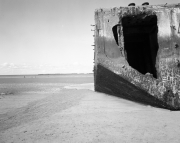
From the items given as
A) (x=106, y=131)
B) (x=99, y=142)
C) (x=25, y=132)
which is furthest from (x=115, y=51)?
(x=25, y=132)

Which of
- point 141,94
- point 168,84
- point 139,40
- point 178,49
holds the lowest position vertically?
point 141,94

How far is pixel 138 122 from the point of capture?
287 cm

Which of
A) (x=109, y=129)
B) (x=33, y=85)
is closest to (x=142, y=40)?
(x=109, y=129)

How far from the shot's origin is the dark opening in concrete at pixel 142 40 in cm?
484

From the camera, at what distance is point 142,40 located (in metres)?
6.71

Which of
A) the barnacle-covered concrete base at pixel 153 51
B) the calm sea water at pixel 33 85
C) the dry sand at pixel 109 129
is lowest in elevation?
the calm sea water at pixel 33 85

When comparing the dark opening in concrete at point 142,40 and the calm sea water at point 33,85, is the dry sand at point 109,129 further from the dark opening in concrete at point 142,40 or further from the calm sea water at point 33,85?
the calm sea water at point 33,85

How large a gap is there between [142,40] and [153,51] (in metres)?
1.61

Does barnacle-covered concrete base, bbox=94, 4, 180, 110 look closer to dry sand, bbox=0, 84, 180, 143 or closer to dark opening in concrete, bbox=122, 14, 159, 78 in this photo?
dark opening in concrete, bbox=122, 14, 159, 78

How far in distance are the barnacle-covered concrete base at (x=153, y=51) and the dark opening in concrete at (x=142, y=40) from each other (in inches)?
0.8

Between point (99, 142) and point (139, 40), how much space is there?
18.9 feet

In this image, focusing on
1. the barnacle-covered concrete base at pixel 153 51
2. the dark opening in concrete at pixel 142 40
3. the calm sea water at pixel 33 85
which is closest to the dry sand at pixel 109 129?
the barnacle-covered concrete base at pixel 153 51

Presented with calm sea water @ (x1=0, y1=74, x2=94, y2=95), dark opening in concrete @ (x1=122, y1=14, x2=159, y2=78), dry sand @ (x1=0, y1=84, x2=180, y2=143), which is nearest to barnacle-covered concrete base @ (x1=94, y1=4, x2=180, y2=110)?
dark opening in concrete @ (x1=122, y1=14, x2=159, y2=78)

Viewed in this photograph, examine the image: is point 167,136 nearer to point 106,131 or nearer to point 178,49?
point 106,131
